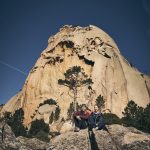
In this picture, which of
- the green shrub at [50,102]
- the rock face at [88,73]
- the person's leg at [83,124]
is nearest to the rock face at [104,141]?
the person's leg at [83,124]

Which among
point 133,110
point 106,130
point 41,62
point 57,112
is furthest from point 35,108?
point 106,130

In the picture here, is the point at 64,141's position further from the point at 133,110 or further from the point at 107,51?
the point at 107,51

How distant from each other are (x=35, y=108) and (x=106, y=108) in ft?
84.4

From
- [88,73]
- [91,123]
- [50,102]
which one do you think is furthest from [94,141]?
[88,73]

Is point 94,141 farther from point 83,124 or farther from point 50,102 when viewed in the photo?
point 50,102

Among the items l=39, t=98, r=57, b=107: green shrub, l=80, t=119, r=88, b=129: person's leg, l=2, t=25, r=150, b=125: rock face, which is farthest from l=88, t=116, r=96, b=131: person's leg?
l=39, t=98, r=57, b=107: green shrub

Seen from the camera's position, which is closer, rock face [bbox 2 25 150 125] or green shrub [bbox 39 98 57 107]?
green shrub [bbox 39 98 57 107]

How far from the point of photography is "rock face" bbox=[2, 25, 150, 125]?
104812 mm

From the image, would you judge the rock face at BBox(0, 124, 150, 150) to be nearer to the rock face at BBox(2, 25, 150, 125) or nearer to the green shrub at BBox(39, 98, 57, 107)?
the rock face at BBox(2, 25, 150, 125)

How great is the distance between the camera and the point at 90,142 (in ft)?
43.7

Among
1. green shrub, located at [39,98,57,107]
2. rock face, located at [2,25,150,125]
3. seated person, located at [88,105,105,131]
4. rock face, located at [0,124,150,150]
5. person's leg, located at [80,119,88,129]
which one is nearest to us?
rock face, located at [0,124,150,150]

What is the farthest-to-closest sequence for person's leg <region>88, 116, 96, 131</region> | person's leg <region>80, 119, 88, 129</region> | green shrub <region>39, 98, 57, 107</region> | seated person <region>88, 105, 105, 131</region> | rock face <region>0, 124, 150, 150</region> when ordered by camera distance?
green shrub <region>39, 98, 57, 107</region> < person's leg <region>80, 119, 88, 129</region> < person's leg <region>88, 116, 96, 131</region> < seated person <region>88, 105, 105, 131</region> < rock face <region>0, 124, 150, 150</region>

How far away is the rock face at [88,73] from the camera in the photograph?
104812 millimetres

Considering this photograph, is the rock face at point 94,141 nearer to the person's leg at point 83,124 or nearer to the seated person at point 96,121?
the seated person at point 96,121
